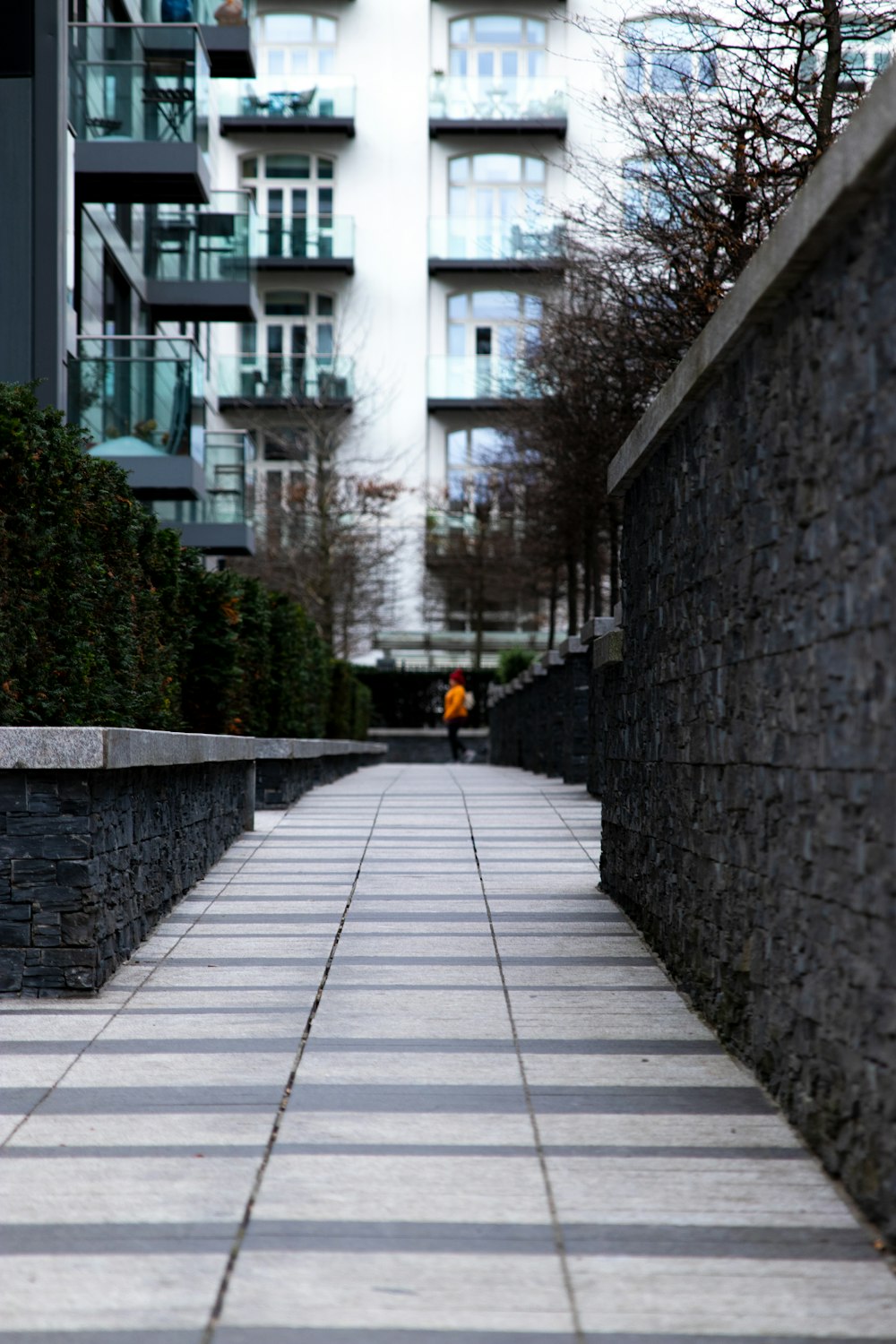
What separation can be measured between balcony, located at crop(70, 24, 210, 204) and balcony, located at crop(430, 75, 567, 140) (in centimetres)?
2584

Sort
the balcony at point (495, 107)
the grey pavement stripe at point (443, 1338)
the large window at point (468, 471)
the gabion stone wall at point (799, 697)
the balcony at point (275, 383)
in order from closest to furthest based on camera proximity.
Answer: the grey pavement stripe at point (443, 1338) < the gabion stone wall at point (799, 697) < the balcony at point (275, 383) < the large window at point (468, 471) < the balcony at point (495, 107)

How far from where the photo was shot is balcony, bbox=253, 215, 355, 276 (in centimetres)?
4444

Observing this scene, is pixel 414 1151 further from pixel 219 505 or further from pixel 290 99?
pixel 290 99

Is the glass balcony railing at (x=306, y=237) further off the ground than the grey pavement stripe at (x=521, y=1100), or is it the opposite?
the glass balcony railing at (x=306, y=237)

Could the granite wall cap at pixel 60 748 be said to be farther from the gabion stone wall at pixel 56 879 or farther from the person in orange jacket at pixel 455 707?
the person in orange jacket at pixel 455 707

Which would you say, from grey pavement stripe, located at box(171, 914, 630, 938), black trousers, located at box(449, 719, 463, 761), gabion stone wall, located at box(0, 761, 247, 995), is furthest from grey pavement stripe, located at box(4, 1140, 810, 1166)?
black trousers, located at box(449, 719, 463, 761)

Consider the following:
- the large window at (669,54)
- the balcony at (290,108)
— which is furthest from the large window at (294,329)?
the large window at (669,54)

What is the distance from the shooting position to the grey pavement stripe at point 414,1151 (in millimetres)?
4105

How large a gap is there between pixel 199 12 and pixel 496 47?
78.1 ft

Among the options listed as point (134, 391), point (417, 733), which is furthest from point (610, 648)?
point (417, 733)

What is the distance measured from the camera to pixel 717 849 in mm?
5484

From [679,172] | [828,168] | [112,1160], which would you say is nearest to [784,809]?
[828,168]

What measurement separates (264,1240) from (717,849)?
2489 millimetres

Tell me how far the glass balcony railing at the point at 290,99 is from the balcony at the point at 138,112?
26.2 meters
